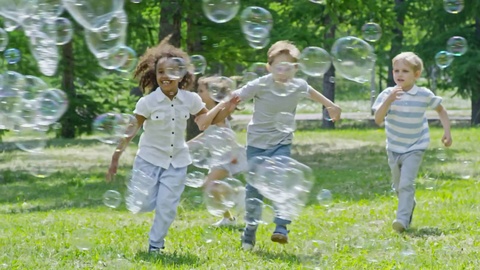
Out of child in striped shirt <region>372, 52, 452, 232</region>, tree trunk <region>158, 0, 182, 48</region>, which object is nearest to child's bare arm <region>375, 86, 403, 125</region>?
child in striped shirt <region>372, 52, 452, 232</region>

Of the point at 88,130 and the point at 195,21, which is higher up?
the point at 195,21

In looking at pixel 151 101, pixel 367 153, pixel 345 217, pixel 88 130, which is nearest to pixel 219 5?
pixel 151 101

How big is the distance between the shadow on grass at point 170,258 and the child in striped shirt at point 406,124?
1999 millimetres

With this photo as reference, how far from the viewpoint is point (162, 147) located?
7039 mm

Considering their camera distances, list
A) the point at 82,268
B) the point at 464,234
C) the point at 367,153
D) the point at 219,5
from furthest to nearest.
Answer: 1. the point at 367,153
2. the point at 219,5
3. the point at 464,234
4. the point at 82,268

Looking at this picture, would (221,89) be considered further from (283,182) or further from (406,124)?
(406,124)

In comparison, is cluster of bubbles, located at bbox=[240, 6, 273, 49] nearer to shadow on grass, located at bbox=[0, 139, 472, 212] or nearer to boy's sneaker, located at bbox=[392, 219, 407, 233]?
boy's sneaker, located at bbox=[392, 219, 407, 233]

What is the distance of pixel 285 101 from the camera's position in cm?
729

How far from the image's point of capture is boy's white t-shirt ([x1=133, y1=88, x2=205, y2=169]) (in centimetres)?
704

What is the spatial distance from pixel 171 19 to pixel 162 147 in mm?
8466

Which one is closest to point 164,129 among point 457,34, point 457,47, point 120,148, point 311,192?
point 120,148

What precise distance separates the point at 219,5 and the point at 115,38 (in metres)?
0.90

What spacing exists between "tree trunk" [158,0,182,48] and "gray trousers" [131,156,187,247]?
A: 26.4 ft

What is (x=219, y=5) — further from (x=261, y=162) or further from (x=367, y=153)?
(x=367, y=153)
